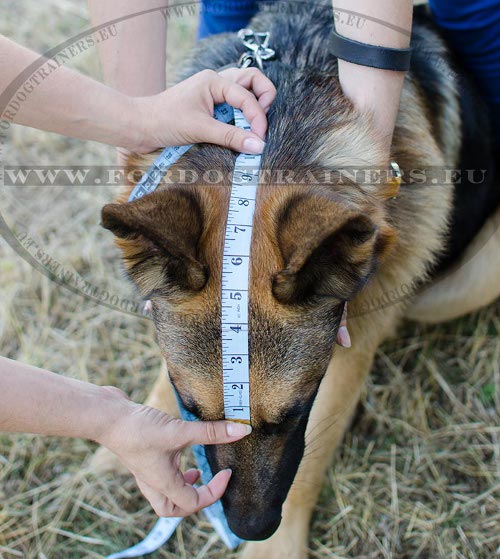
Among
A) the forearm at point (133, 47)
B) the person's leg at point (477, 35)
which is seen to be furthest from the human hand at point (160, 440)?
the person's leg at point (477, 35)

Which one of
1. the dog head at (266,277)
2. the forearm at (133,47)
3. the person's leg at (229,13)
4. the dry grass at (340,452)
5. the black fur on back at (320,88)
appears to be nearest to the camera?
the dog head at (266,277)

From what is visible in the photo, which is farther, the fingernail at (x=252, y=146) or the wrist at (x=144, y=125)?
→ the wrist at (x=144, y=125)

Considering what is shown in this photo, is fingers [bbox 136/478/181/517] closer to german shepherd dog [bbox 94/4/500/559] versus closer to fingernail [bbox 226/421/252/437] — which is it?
german shepherd dog [bbox 94/4/500/559]

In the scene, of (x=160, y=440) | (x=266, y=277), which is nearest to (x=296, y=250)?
(x=266, y=277)

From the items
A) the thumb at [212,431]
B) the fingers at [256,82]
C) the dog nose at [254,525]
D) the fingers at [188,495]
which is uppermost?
the fingers at [256,82]

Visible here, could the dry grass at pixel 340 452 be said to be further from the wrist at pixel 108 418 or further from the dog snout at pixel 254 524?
the wrist at pixel 108 418

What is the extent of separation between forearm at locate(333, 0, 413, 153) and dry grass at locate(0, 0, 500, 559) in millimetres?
1543

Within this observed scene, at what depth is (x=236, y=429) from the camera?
1713 millimetres

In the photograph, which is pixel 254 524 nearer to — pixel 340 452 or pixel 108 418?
pixel 108 418

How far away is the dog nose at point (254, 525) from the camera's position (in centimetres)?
190

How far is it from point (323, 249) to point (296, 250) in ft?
0.23

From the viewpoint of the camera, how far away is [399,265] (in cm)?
233

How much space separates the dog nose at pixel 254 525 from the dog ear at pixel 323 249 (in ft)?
2.44

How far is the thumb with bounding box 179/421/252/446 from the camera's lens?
5.63 feet
